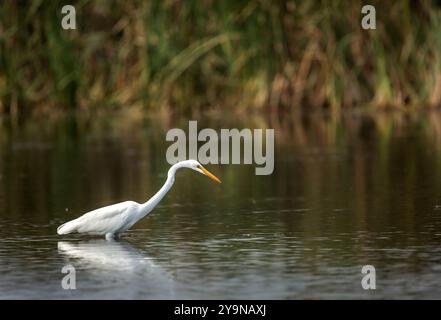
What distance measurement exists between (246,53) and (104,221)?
19.1 m

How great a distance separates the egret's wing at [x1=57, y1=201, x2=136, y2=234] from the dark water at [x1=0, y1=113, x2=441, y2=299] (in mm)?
145

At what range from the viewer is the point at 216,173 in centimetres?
2005

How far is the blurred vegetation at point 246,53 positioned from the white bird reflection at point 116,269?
18453 millimetres

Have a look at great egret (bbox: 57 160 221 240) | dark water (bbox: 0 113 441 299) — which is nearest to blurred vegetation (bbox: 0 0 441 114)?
dark water (bbox: 0 113 441 299)

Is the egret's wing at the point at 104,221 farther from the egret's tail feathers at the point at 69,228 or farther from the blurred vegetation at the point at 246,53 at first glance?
the blurred vegetation at the point at 246,53

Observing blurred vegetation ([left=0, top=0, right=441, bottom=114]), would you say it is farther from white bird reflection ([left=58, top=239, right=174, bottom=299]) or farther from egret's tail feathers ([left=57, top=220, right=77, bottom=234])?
white bird reflection ([left=58, top=239, right=174, bottom=299])

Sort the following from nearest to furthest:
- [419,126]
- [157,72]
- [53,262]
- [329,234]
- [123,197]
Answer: [53,262] < [329,234] < [123,197] < [419,126] < [157,72]

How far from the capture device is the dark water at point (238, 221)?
34.7ft

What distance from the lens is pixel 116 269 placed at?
444 inches

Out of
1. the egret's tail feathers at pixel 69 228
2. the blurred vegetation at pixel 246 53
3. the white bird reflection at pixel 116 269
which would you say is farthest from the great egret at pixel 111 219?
the blurred vegetation at pixel 246 53
